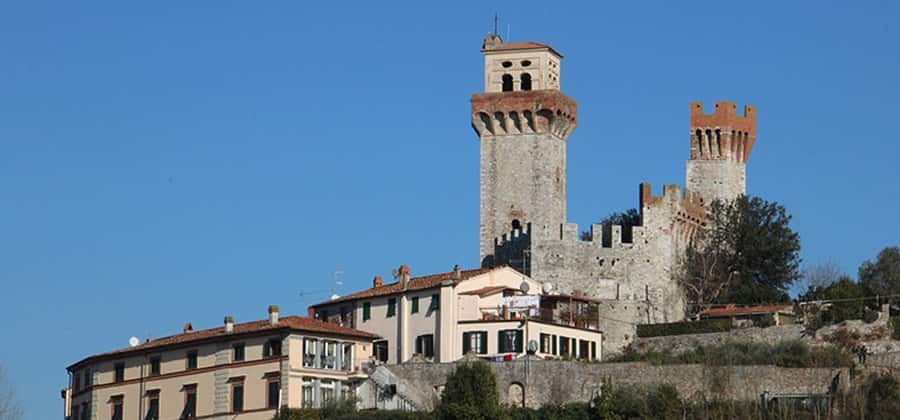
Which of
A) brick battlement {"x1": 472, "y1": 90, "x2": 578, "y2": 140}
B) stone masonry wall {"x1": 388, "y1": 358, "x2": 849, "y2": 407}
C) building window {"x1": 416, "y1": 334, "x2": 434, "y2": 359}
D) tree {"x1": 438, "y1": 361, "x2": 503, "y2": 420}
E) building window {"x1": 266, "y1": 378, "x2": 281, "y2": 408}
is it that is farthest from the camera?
brick battlement {"x1": 472, "y1": 90, "x2": 578, "y2": 140}

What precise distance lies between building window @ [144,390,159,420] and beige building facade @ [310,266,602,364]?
836 centimetres

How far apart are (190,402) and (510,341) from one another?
12739 mm

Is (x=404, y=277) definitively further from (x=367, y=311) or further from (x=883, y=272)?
(x=883, y=272)

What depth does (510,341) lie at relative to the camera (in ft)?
298

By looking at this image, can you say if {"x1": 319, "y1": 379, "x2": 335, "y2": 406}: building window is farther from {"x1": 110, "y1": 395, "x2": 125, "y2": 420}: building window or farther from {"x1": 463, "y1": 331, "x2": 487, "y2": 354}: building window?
{"x1": 110, "y1": 395, "x2": 125, "y2": 420}: building window

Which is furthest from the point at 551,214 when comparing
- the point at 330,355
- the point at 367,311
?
the point at 330,355

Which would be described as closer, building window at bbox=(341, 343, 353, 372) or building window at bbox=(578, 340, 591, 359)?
building window at bbox=(341, 343, 353, 372)

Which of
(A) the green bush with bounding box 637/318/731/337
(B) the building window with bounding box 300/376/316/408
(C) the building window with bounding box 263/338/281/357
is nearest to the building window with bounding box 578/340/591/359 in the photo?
(A) the green bush with bounding box 637/318/731/337

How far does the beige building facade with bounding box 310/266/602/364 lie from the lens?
91250 mm

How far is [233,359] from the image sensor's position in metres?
91.0

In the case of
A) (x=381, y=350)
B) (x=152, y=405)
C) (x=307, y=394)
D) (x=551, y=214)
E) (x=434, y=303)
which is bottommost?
(x=152, y=405)

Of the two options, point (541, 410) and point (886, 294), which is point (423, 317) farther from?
point (886, 294)

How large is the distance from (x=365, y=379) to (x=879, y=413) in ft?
66.7

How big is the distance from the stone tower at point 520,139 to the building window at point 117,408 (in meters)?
18.3
